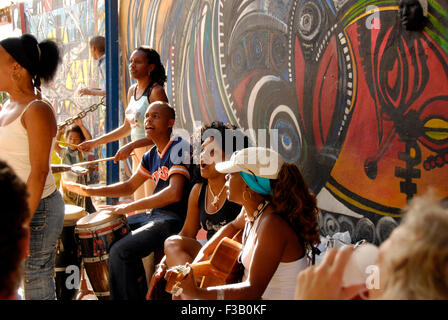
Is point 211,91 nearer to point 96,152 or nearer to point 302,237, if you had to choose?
point 302,237

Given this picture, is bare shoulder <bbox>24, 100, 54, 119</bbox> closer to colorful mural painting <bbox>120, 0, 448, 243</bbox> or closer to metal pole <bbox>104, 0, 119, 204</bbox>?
colorful mural painting <bbox>120, 0, 448, 243</bbox>

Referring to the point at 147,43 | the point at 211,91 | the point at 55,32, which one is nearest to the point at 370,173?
the point at 211,91

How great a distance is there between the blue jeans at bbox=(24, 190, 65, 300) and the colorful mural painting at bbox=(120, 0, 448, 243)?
1699 millimetres

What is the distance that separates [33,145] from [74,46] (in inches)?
284

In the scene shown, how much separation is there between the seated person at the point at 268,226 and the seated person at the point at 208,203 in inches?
22.3

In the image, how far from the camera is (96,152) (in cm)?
871

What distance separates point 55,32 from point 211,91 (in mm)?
6273

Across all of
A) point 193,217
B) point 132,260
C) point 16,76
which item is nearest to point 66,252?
point 132,260

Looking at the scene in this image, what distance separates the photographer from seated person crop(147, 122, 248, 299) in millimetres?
3242

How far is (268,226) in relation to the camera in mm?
2385

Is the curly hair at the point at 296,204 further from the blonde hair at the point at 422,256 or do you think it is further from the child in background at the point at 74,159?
the child in background at the point at 74,159

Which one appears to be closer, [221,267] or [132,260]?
[221,267]

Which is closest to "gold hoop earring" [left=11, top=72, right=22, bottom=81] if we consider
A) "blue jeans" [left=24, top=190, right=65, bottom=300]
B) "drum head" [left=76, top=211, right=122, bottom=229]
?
"blue jeans" [left=24, top=190, right=65, bottom=300]

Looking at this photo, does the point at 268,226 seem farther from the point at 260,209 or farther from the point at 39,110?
the point at 39,110
